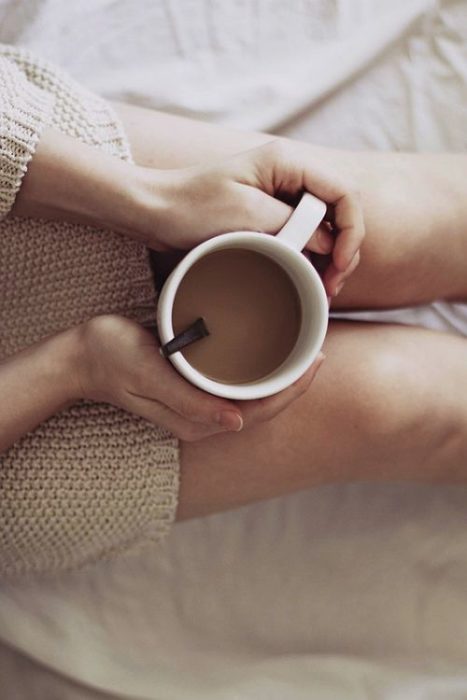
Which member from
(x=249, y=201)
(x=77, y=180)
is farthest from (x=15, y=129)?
(x=249, y=201)

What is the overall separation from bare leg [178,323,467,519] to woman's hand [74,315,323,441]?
51 millimetres

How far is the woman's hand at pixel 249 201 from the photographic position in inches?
25.9

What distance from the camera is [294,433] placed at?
74cm

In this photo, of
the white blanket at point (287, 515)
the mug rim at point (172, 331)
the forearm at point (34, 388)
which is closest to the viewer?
the mug rim at point (172, 331)

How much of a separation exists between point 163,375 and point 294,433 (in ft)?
0.48

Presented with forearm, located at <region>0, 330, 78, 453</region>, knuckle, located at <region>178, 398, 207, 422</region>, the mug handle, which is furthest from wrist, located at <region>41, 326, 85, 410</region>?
the mug handle

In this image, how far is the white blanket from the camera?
0.91 meters

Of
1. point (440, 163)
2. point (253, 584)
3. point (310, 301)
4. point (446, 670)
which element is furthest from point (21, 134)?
point (446, 670)

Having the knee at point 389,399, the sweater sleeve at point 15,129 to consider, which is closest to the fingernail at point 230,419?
the knee at point 389,399

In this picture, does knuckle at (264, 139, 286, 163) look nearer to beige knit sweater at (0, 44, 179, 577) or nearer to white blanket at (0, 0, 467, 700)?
beige knit sweater at (0, 44, 179, 577)

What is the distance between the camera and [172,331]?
61cm

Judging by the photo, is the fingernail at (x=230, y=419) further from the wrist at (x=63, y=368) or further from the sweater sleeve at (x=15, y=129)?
the sweater sleeve at (x=15, y=129)

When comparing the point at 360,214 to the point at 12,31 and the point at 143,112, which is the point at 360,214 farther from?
the point at 12,31

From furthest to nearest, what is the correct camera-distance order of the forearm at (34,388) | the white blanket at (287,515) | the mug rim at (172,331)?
1. the white blanket at (287,515)
2. the forearm at (34,388)
3. the mug rim at (172,331)
